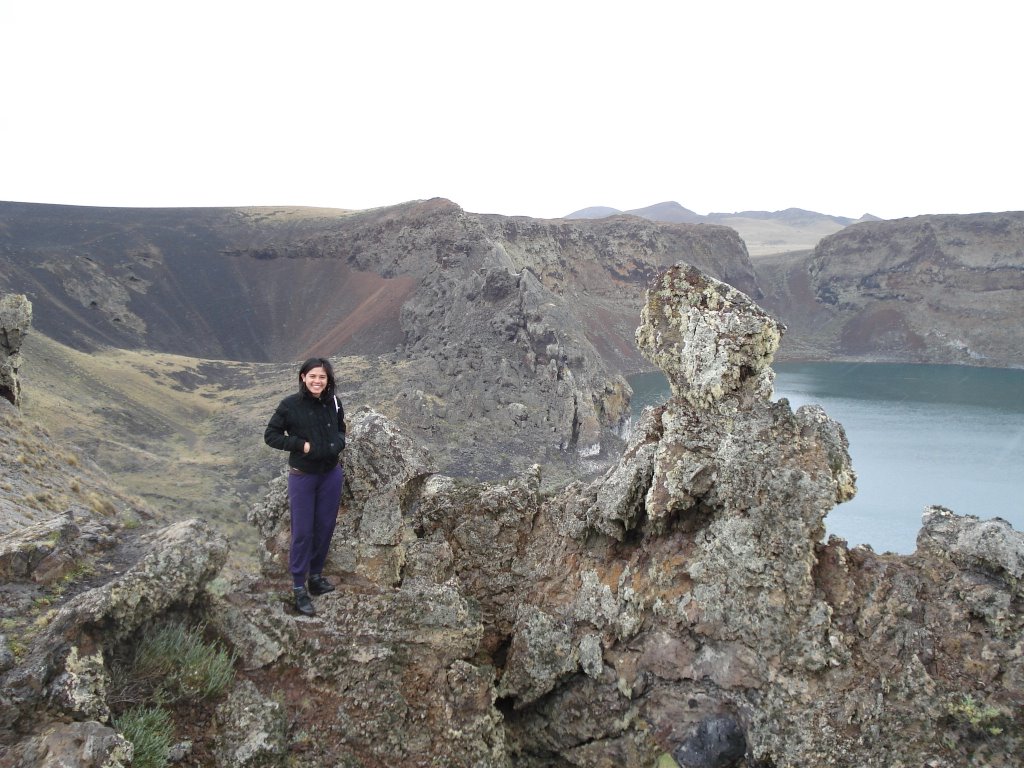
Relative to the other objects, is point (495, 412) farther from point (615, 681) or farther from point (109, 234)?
point (109, 234)

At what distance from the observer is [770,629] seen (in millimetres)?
5285

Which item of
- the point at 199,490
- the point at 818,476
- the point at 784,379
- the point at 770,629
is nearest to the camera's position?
the point at 770,629

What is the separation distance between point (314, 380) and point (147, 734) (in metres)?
2.87

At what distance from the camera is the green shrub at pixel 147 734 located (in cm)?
399

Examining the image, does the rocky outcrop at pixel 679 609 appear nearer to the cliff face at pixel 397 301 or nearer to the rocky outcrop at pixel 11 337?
the rocky outcrop at pixel 11 337

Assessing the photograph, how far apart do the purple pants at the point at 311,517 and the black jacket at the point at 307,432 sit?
0.45 ft

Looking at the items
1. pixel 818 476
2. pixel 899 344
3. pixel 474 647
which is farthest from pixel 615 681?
pixel 899 344

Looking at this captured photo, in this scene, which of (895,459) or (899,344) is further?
(899,344)

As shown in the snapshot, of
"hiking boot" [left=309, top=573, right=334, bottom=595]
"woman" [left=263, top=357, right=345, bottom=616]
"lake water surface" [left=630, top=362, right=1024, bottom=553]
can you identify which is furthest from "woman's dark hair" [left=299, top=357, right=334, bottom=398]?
"lake water surface" [left=630, top=362, right=1024, bottom=553]

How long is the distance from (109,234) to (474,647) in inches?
3015

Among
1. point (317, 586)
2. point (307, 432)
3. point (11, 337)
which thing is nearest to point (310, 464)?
point (307, 432)

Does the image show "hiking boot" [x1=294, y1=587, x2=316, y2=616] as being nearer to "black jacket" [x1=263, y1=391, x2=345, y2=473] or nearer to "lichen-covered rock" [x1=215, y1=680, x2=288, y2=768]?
"lichen-covered rock" [x1=215, y1=680, x2=288, y2=768]

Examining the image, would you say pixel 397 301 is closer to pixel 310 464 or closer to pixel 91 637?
pixel 310 464

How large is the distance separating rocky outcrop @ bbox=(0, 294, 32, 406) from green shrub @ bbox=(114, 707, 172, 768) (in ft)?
47.4
